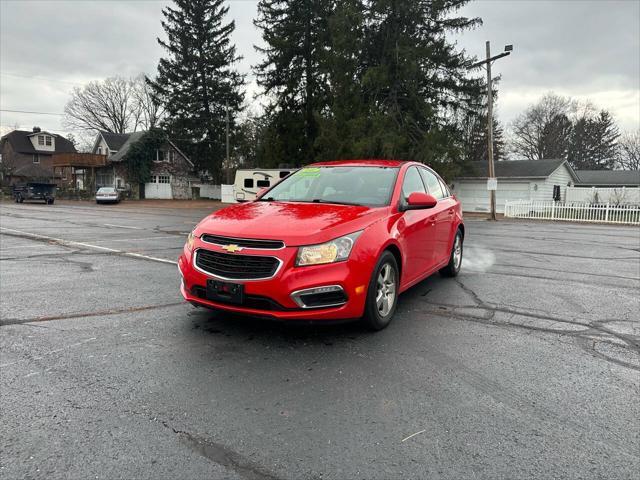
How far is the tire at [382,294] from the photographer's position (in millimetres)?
3920

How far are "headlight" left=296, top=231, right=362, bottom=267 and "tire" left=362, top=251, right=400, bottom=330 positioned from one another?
38cm

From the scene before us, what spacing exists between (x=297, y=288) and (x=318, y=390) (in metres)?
0.85

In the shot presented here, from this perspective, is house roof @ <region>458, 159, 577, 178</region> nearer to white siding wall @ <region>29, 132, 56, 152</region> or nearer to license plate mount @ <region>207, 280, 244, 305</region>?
license plate mount @ <region>207, 280, 244, 305</region>

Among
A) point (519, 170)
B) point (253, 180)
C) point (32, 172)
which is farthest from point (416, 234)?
point (32, 172)

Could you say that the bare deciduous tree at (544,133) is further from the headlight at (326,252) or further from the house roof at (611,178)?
the headlight at (326,252)

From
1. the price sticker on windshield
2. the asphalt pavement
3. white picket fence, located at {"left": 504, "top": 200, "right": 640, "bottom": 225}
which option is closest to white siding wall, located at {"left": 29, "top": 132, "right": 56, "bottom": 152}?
white picket fence, located at {"left": 504, "top": 200, "right": 640, "bottom": 225}

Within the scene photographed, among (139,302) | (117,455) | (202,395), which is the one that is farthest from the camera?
(139,302)

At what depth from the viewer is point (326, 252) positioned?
12.0ft

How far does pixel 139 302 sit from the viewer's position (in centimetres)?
509

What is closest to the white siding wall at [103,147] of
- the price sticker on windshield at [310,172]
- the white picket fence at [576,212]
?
the white picket fence at [576,212]

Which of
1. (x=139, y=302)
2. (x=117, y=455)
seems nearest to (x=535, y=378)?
(x=117, y=455)

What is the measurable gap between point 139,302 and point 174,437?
2.99 m

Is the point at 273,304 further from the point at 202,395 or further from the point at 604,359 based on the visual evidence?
the point at 604,359

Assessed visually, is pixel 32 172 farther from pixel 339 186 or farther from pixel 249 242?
pixel 249 242
